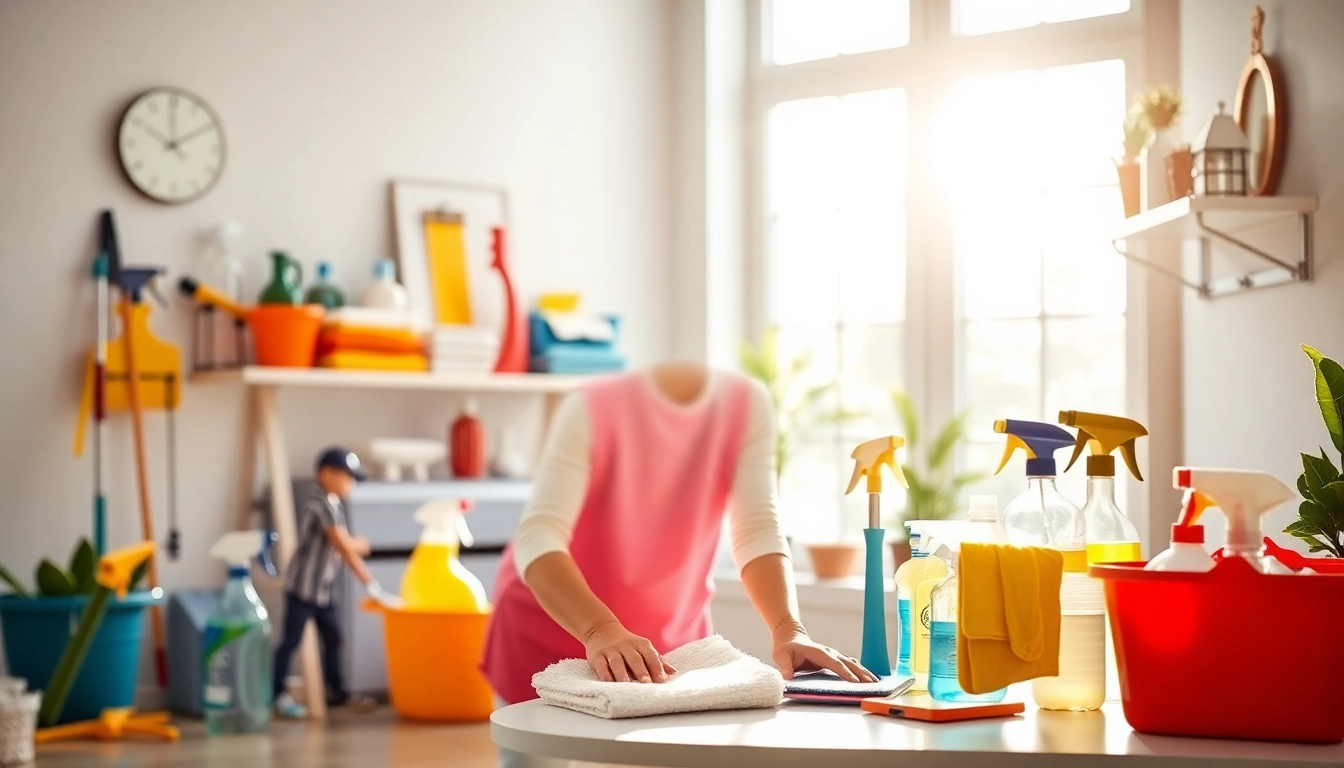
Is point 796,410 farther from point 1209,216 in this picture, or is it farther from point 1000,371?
point 1209,216

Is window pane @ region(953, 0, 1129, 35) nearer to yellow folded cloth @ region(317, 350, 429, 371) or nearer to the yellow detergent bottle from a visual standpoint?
yellow folded cloth @ region(317, 350, 429, 371)

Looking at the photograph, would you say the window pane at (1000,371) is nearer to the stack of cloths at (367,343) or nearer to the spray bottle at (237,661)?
the stack of cloths at (367,343)

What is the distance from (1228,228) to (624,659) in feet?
7.61

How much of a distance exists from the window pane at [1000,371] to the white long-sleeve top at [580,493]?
2.72 metres

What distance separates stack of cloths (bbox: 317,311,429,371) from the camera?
444 centimetres

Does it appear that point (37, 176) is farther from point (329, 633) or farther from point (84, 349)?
point (329, 633)

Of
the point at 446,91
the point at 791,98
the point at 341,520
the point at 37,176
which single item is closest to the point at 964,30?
the point at 791,98

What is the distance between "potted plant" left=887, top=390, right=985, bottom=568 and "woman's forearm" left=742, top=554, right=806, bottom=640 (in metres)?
2.43

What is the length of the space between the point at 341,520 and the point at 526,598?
237cm

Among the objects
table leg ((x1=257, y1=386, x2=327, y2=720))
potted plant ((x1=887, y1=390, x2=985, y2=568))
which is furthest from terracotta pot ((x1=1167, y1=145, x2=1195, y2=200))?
table leg ((x1=257, y1=386, x2=327, y2=720))

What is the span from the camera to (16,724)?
11.5ft

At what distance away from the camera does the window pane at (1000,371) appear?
4.49 metres

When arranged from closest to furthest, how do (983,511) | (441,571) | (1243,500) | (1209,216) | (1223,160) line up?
1. (1243,500)
2. (983,511)
3. (1223,160)
4. (1209,216)
5. (441,571)

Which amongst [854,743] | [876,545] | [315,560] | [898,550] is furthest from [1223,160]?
[315,560]
